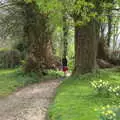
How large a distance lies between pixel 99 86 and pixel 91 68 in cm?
639

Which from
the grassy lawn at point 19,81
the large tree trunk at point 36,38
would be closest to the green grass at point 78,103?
the grassy lawn at point 19,81

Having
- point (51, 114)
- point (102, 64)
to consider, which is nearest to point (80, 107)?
point (51, 114)

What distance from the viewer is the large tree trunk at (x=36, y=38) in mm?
19828

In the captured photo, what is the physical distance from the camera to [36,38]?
20359 millimetres

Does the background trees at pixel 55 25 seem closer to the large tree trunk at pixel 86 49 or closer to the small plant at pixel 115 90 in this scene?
the large tree trunk at pixel 86 49

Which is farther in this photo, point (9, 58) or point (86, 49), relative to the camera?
point (9, 58)

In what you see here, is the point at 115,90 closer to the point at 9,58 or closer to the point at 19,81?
the point at 19,81

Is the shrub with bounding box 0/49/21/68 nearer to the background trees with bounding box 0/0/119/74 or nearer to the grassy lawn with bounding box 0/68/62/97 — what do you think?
the background trees with bounding box 0/0/119/74

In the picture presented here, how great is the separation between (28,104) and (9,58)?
17830 mm

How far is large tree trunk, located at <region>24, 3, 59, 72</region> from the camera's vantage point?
1983 centimetres

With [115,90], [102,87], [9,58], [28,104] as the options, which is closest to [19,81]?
[28,104]

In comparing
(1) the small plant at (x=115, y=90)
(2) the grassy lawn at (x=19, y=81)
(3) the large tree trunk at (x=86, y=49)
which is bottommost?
(2) the grassy lawn at (x=19, y=81)

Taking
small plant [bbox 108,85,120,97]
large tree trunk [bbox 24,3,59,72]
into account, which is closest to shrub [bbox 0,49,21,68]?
large tree trunk [bbox 24,3,59,72]

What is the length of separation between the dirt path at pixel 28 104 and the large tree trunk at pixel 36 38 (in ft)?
14.4
